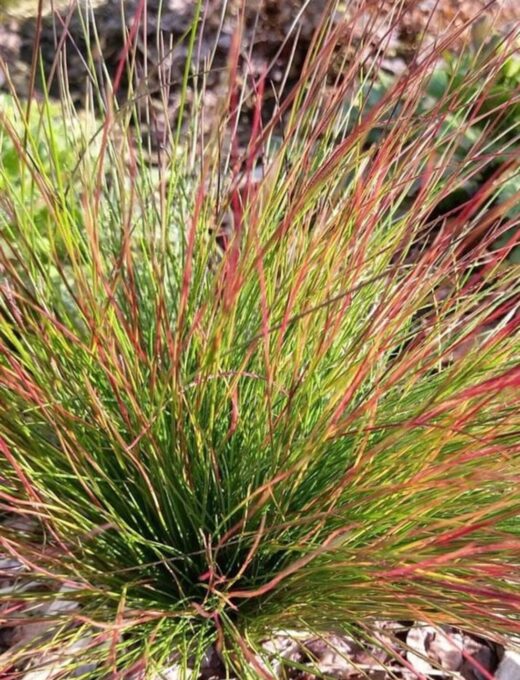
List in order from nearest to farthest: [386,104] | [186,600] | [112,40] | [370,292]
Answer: [386,104] → [186,600] → [370,292] → [112,40]

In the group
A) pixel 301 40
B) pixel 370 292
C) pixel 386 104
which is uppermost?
pixel 301 40

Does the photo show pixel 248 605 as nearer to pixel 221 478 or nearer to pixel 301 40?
pixel 221 478

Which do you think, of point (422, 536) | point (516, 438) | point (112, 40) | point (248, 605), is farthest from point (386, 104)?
point (112, 40)

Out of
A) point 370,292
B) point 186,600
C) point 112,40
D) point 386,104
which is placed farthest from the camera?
point 112,40

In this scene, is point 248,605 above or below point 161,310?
below

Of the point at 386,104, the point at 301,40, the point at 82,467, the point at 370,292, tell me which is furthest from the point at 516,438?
the point at 301,40

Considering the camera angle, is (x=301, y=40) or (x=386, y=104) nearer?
(x=386, y=104)

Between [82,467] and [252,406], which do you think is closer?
[82,467]

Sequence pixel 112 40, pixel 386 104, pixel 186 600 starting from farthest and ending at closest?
pixel 112 40 < pixel 186 600 < pixel 386 104

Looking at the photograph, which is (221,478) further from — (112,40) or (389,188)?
(112,40)
